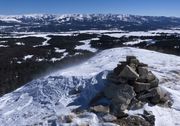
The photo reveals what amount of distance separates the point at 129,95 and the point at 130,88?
400mm

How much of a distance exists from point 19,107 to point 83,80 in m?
4.47

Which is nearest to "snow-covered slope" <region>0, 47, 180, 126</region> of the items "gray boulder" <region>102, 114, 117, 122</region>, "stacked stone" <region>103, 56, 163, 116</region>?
"gray boulder" <region>102, 114, 117, 122</region>

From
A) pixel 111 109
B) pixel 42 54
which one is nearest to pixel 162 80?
pixel 111 109

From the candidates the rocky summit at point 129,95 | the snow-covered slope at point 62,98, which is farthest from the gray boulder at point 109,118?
the snow-covered slope at point 62,98

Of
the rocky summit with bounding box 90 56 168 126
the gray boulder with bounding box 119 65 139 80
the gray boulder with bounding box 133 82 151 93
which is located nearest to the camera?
the rocky summit with bounding box 90 56 168 126

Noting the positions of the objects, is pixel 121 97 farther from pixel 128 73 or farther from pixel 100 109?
pixel 128 73

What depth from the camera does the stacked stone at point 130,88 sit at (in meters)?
19.1

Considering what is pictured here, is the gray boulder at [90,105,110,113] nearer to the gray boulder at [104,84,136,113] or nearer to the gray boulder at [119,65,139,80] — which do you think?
the gray boulder at [104,84,136,113]

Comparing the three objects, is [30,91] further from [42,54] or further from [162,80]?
[42,54]

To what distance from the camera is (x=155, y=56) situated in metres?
35.9

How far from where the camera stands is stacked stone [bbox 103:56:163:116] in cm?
1914

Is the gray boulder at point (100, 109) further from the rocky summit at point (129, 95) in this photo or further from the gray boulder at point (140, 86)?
the gray boulder at point (140, 86)

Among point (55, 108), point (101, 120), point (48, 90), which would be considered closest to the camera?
point (101, 120)

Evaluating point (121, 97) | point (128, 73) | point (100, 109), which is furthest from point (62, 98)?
point (128, 73)
